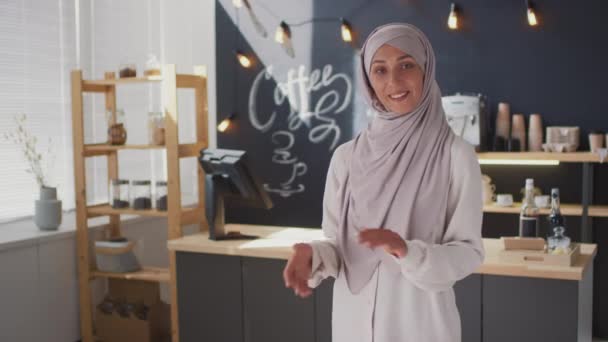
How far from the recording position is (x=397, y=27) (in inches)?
71.0

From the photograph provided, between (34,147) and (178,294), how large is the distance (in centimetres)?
155

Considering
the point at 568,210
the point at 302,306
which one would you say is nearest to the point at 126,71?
the point at 302,306

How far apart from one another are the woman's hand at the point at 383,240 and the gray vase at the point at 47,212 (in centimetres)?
322

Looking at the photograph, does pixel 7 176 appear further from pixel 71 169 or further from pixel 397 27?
pixel 397 27

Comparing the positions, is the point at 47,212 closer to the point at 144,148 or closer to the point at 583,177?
the point at 144,148

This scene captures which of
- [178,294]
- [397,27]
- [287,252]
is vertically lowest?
[178,294]

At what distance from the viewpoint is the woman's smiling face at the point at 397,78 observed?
179 cm

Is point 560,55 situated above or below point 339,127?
above

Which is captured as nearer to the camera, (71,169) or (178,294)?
(178,294)

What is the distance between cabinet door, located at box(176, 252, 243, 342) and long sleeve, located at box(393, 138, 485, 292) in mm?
2007

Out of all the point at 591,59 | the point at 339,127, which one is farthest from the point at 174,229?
the point at 591,59

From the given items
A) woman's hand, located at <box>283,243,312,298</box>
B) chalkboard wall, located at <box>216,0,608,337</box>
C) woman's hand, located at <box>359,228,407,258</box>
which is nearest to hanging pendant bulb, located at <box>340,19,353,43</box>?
chalkboard wall, located at <box>216,0,608,337</box>

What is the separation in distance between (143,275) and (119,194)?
513mm

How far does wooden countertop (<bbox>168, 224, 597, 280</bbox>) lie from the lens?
2.97 metres
